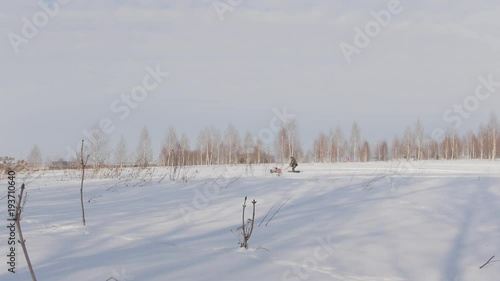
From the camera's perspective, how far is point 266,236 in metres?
3.78

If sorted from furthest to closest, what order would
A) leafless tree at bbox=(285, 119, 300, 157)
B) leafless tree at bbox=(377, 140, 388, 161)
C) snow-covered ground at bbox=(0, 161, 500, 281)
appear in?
leafless tree at bbox=(377, 140, 388, 161)
leafless tree at bbox=(285, 119, 300, 157)
snow-covered ground at bbox=(0, 161, 500, 281)

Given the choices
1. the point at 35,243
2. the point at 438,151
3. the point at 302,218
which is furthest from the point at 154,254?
the point at 438,151

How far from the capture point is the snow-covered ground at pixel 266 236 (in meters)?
2.62

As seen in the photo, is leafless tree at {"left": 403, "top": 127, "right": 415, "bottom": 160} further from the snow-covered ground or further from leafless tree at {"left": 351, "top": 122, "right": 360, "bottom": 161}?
the snow-covered ground

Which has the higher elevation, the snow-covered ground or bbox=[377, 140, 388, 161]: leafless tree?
bbox=[377, 140, 388, 161]: leafless tree

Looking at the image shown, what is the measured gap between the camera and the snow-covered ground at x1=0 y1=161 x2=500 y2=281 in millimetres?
2619

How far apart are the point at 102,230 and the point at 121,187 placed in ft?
11.8

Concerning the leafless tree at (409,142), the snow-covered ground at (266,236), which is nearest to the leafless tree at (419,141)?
the leafless tree at (409,142)

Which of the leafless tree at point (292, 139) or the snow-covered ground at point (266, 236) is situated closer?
the snow-covered ground at point (266, 236)

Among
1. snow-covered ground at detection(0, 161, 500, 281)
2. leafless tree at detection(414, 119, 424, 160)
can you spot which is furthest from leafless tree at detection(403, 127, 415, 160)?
snow-covered ground at detection(0, 161, 500, 281)

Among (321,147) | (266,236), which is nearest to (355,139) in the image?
(321,147)

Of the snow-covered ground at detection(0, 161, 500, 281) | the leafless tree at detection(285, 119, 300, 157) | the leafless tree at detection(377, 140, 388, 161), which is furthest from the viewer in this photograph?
the leafless tree at detection(377, 140, 388, 161)

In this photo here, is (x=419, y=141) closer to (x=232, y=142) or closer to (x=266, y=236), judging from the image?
(x=232, y=142)

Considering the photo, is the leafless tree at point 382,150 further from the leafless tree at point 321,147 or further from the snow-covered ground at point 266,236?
the snow-covered ground at point 266,236
